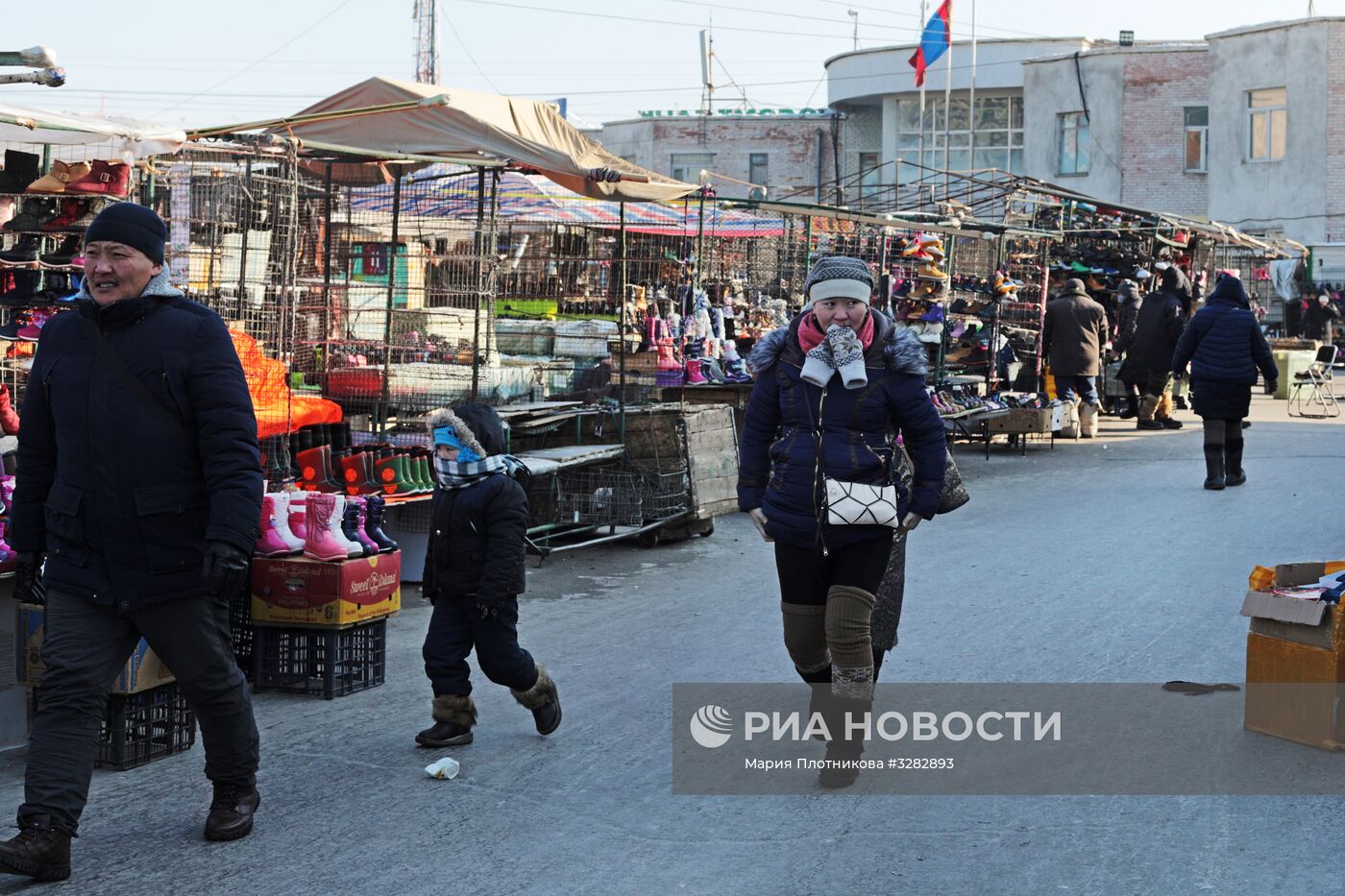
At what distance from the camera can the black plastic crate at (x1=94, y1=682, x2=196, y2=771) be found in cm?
579

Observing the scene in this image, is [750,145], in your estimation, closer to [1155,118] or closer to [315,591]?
[1155,118]

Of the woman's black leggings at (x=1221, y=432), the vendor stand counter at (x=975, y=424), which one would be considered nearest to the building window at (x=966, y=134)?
the vendor stand counter at (x=975, y=424)

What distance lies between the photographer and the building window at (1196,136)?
4144cm

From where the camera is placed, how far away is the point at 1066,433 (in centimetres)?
1909

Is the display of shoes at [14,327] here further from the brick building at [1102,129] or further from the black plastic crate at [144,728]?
the brick building at [1102,129]

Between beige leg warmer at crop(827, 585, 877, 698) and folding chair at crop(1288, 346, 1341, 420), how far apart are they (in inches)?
741

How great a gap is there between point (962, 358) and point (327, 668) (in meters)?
11.9

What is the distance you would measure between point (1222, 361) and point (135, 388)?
1091 cm

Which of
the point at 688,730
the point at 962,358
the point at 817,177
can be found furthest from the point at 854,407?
the point at 817,177

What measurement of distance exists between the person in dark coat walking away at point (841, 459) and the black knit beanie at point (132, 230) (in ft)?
7.22

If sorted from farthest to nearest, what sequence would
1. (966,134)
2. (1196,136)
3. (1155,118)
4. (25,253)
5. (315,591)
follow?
(966,134) < (1155,118) < (1196,136) < (25,253) < (315,591)

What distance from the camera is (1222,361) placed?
1357 cm

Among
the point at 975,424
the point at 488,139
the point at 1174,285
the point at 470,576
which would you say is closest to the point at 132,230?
the point at 470,576

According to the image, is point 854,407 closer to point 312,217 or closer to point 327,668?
point 327,668
